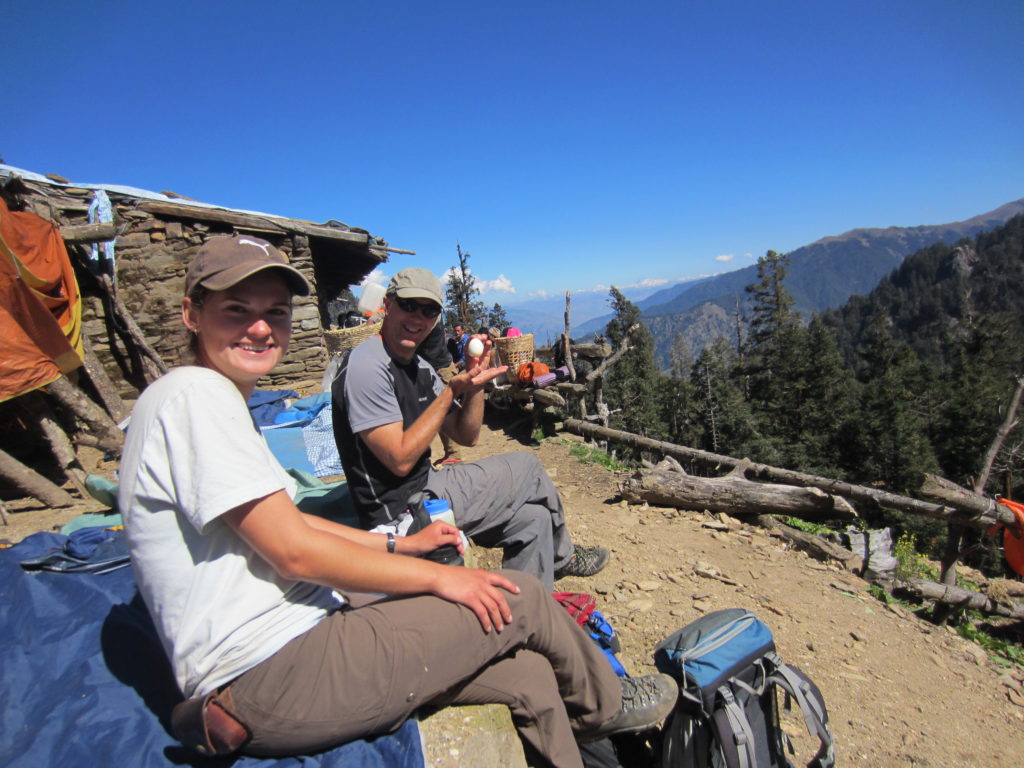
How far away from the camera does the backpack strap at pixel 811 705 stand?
199 centimetres

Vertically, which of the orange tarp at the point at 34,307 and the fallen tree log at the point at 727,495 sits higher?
the orange tarp at the point at 34,307

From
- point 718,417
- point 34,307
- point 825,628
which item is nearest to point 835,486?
point 825,628

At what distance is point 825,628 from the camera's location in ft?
12.1

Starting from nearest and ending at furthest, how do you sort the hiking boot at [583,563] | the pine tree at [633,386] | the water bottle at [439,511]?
the water bottle at [439,511] < the hiking boot at [583,563] < the pine tree at [633,386]

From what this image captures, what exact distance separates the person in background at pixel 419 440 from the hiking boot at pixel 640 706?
93 centimetres

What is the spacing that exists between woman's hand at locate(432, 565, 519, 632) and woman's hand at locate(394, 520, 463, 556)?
35cm

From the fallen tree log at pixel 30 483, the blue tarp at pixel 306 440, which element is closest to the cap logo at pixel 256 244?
the blue tarp at pixel 306 440

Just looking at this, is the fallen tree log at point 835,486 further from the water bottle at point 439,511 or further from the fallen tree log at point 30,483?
the fallen tree log at point 30,483

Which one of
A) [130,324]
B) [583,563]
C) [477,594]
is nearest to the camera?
[477,594]

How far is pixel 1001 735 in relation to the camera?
3.09 metres

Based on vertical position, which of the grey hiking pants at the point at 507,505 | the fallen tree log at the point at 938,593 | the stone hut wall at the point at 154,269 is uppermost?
the stone hut wall at the point at 154,269

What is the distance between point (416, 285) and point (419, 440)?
0.82 metres

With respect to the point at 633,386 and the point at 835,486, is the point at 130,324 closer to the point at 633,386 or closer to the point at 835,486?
the point at 835,486

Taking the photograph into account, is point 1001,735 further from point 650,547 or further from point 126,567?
point 126,567
